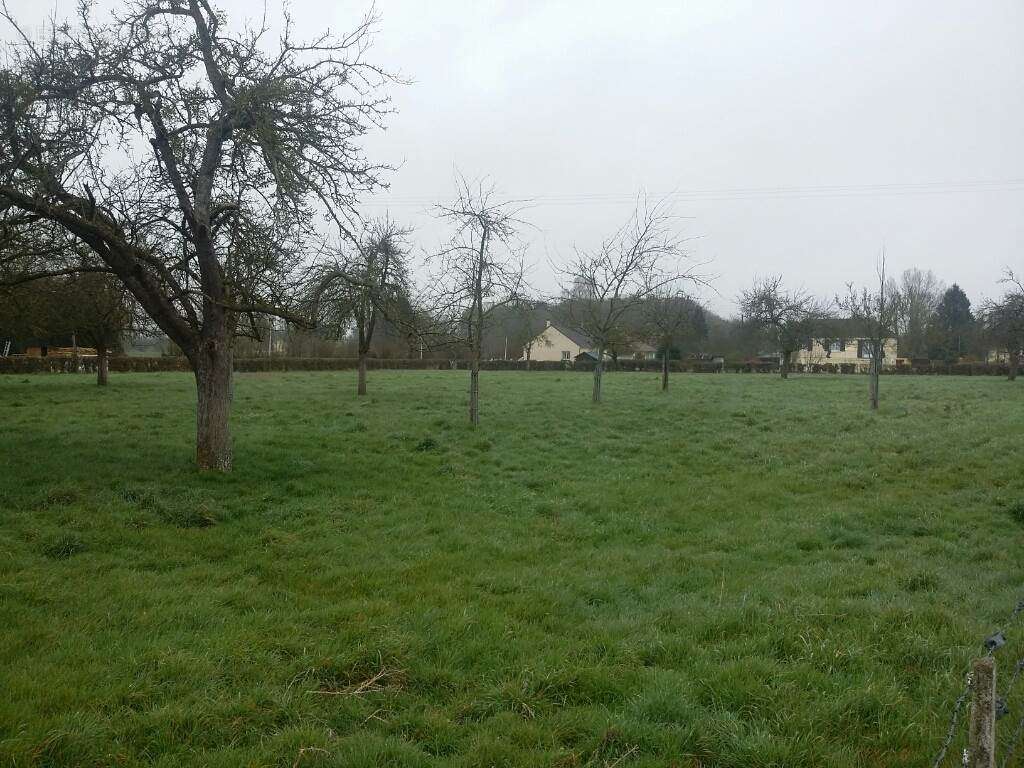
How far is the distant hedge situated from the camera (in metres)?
35.6

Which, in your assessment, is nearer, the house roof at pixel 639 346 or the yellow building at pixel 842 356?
the house roof at pixel 639 346

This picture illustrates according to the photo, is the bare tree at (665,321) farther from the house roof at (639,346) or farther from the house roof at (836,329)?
the house roof at (836,329)

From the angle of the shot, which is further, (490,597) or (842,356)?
(842,356)

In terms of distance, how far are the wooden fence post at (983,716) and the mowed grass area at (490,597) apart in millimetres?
1438

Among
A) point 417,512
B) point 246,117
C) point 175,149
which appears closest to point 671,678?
point 417,512

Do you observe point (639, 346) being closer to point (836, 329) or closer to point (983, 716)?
point (836, 329)

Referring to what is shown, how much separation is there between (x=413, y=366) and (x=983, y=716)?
2131 inches

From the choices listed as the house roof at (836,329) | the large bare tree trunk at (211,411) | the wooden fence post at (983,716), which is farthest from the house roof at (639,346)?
the wooden fence post at (983,716)

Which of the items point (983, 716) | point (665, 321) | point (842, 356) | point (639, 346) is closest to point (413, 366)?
point (639, 346)

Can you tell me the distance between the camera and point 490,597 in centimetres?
660

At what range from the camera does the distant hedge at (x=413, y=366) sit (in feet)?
117

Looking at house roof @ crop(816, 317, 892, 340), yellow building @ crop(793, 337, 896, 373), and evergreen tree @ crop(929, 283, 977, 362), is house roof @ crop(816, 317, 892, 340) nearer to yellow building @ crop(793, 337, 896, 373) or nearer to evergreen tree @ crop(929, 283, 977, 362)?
yellow building @ crop(793, 337, 896, 373)

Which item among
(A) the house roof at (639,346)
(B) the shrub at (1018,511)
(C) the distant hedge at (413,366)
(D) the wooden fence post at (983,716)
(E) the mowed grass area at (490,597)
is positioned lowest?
(E) the mowed grass area at (490,597)

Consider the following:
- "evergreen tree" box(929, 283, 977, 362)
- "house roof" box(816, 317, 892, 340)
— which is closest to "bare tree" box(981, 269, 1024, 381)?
"house roof" box(816, 317, 892, 340)
